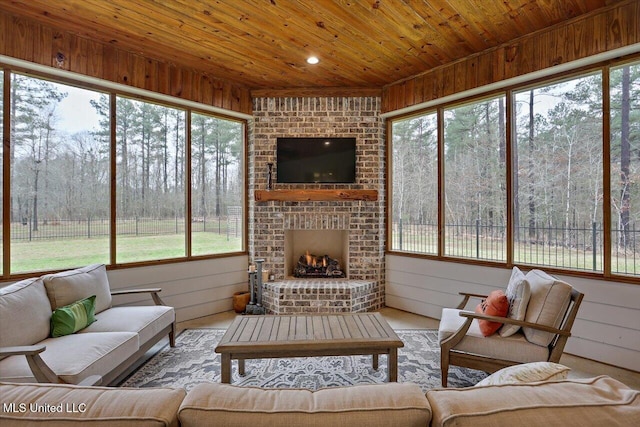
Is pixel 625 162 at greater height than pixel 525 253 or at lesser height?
greater

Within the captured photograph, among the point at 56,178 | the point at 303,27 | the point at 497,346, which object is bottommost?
the point at 497,346

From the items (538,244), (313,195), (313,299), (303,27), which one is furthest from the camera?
(313,195)

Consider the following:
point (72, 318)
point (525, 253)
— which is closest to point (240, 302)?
point (72, 318)

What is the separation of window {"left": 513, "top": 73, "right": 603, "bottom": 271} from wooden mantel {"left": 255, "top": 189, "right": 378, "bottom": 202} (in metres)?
1.79

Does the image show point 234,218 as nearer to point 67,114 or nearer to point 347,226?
point 347,226

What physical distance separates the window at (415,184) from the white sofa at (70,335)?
3.13 metres

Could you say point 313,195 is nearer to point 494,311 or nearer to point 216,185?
point 216,185

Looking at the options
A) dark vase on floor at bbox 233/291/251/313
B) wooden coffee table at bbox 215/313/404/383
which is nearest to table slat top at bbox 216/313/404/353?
wooden coffee table at bbox 215/313/404/383

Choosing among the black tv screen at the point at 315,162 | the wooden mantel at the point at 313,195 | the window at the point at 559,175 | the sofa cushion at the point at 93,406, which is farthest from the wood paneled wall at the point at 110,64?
the window at the point at 559,175

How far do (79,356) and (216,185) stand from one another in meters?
2.68

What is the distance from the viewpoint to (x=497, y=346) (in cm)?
231

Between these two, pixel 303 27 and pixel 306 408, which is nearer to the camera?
pixel 306 408

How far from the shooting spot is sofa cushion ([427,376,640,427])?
0.79m

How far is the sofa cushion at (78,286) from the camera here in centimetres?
248
